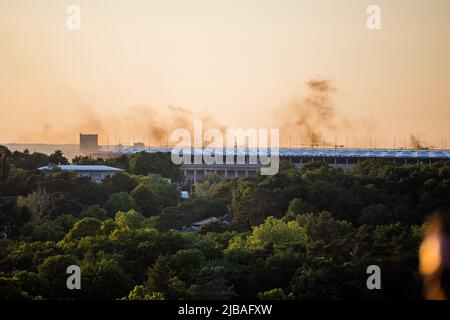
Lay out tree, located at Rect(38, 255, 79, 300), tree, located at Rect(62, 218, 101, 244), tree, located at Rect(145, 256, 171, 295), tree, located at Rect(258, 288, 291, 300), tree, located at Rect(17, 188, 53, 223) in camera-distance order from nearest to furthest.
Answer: tree, located at Rect(258, 288, 291, 300), tree, located at Rect(145, 256, 171, 295), tree, located at Rect(38, 255, 79, 300), tree, located at Rect(62, 218, 101, 244), tree, located at Rect(17, 188, 53, 223)

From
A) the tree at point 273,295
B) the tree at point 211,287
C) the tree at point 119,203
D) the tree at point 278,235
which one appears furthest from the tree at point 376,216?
the tree at point 273,295

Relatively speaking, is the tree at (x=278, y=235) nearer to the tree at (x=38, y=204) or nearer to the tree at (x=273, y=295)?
the tree at (x=273, y=295)

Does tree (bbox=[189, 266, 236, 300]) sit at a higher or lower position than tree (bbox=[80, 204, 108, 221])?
lower

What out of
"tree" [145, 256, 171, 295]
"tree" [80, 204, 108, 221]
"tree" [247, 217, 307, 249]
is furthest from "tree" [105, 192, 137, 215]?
"tree" [145, 256, 171, 295]

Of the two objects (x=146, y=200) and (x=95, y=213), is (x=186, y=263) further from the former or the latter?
(x=146, y=200)

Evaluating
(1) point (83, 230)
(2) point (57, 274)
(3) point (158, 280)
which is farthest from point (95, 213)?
(3) point (158, 280)

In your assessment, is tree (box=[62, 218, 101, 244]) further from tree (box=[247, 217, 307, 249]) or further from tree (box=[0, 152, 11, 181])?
tree (box=[0, 152, 11, 181])

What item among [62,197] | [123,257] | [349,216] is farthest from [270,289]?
[62,197]
